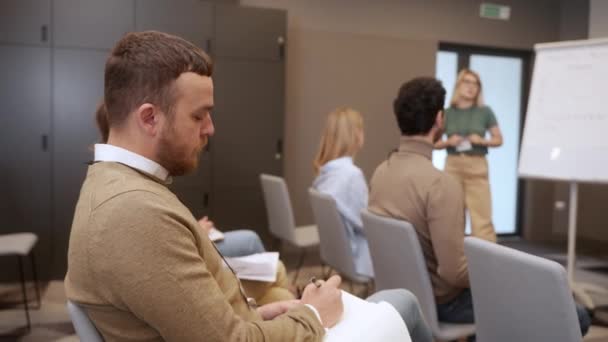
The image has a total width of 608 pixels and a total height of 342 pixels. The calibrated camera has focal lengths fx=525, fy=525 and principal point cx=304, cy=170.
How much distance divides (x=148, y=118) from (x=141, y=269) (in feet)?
1.00

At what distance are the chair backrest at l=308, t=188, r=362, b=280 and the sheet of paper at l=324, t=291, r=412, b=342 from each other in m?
1.41

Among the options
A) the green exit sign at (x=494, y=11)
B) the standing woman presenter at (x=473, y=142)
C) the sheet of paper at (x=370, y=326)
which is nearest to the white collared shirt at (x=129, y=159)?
the sheet of paper at (x=370, y=326)

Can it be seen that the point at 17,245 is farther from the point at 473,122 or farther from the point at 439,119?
the point at 473,122

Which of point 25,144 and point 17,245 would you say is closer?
point 17,245

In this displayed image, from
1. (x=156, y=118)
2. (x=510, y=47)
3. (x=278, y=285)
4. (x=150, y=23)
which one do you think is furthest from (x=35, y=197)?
(x=510, y=47)

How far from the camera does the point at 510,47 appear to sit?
18.9 feet

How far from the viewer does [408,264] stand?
194cm

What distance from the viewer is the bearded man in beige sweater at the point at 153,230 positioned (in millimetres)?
924

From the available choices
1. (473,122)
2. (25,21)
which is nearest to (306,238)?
(473,122)

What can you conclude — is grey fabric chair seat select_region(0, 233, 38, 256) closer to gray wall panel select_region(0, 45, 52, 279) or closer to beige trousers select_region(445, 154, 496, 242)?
gray wall panel select_region(0, 45, 52, 279)

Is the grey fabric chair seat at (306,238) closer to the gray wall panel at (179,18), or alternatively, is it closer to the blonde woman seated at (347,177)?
the blonde woman seated at (347,177)

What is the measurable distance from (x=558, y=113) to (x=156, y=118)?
9.29 feet

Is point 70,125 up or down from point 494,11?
down

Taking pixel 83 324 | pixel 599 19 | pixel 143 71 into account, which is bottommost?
pixel 83 324
